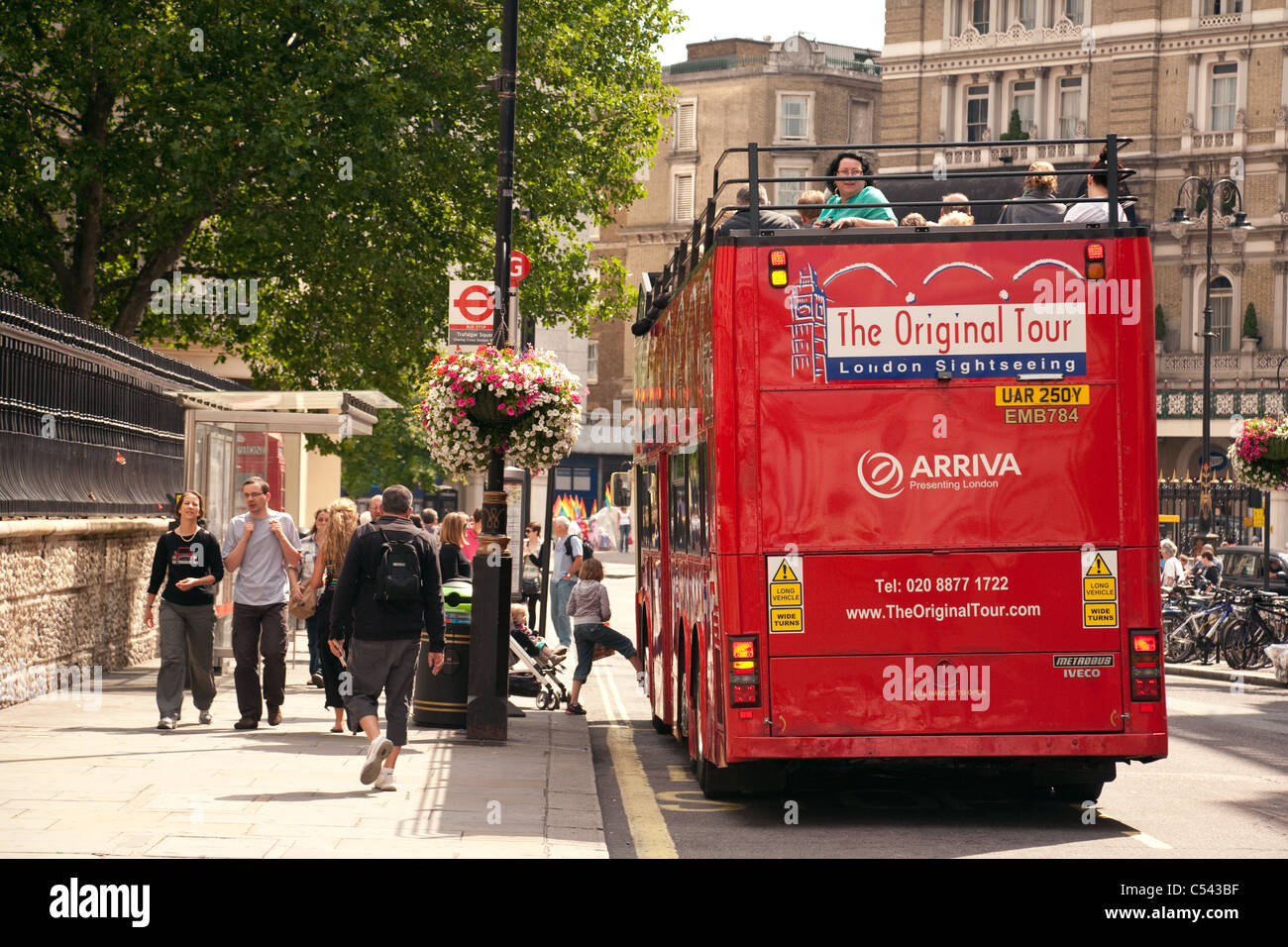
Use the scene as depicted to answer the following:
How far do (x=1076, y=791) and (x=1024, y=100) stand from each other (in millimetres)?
55078

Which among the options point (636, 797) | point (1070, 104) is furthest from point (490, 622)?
point (1070, 104)

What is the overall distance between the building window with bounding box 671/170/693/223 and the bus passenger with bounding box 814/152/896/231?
63877 mm

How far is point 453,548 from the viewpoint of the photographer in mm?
15703

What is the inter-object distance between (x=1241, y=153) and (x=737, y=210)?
52.7 metres

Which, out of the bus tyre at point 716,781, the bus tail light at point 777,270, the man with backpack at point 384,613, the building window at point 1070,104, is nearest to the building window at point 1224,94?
the building window at point 1070,104

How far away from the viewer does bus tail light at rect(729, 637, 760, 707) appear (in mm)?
10047

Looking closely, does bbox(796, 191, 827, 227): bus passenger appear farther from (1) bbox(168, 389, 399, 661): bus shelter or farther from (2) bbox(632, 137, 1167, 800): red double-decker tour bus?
(1) bbox(168, 389, 399, 661): bus shelter

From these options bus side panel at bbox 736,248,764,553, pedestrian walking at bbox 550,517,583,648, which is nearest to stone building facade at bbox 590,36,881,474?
pedestrian walking at bbox 550,517,583,648

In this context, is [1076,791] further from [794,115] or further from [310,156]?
[794,115]

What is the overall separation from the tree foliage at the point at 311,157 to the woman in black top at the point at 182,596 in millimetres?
11211

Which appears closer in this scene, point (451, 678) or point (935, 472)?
point (935, 472)

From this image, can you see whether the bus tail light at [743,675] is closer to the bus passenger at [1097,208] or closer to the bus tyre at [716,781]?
the bus tyre at [716,781]

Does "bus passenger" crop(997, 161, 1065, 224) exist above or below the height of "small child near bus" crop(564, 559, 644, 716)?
above

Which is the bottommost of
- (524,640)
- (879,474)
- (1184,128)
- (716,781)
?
(716,781)
